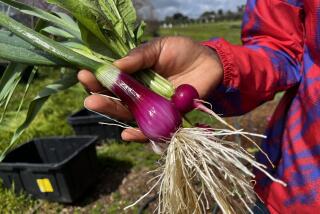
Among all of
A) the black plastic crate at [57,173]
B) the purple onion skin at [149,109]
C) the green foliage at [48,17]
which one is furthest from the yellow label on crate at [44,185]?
the purple onion skin at [149,109]

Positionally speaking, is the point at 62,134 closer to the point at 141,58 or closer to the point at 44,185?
the point at 44,185

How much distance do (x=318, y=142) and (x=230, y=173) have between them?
226 mm

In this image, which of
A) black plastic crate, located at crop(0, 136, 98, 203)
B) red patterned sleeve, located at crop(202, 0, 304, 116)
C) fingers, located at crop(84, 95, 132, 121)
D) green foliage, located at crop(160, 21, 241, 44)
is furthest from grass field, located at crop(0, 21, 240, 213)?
green foliage, located at crop(160, 21, 241, 44)

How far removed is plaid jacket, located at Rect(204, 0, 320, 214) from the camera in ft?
3.39

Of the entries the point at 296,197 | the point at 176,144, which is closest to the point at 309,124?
the point at 296,197

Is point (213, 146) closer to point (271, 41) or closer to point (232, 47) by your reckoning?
point (232, 47)

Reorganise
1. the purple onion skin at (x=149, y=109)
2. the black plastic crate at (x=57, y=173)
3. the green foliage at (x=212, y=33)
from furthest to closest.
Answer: the green foliage at (x=212, y=33)
the black plastic crate at (x=57, y=173)
the purple onion skin at (x=149, y=109)

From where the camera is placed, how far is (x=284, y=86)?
3.77 ft

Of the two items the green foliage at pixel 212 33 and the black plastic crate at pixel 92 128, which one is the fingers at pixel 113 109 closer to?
the black plastic crate at pixel 92 128

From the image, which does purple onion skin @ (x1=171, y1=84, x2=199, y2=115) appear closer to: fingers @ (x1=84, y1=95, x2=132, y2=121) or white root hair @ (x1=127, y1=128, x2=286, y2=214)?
white root hair @ (x1=127, y1=128, x2=286, y2=214)

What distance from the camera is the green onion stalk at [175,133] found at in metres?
0.96

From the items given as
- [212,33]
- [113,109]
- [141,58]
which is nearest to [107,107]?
[113,109]

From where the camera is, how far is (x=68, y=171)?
8.98ft

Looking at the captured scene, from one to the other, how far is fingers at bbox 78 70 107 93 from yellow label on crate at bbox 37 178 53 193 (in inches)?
74.7
